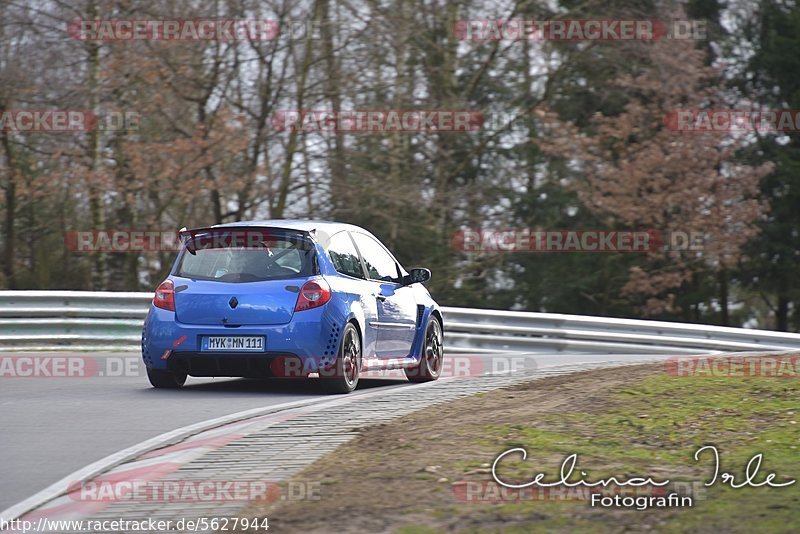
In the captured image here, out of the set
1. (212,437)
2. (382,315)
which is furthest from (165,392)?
(212,437)

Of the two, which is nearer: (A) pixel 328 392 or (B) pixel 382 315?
(A) pixel 328 392

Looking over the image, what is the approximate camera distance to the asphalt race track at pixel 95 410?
8586 mm

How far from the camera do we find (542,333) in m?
18.6

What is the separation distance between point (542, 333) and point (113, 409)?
855 centimetres

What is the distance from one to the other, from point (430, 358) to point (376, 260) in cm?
129

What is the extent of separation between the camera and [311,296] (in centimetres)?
1205

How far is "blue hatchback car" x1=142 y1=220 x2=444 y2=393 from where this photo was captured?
1203 cm

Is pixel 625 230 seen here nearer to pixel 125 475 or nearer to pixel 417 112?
pixel 417 112

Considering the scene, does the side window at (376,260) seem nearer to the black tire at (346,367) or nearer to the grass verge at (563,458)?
the black tire at (346,367)

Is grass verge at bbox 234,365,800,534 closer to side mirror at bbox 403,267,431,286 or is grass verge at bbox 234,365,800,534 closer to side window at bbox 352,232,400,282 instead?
side mirror at bbox 403,267,431,286

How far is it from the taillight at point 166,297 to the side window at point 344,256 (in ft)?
4.88

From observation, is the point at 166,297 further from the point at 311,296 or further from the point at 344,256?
the point at 344,256

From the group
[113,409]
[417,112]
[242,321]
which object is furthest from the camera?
[417,112]

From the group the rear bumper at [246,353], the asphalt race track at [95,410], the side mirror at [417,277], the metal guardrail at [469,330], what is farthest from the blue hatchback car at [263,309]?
the metal guardrail at [469,330]
